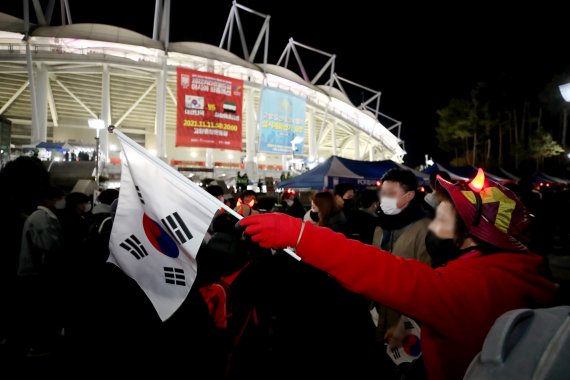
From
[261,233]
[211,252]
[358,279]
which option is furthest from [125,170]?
[358,279]

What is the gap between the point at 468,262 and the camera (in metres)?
1.31

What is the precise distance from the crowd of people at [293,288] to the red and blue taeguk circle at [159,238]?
1.13 feet

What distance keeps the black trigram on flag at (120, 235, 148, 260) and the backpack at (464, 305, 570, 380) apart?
182 cm

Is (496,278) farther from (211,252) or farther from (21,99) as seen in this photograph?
(21,99)

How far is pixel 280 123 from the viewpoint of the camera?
805 inches

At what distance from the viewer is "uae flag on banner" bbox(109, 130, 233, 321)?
5.77ft

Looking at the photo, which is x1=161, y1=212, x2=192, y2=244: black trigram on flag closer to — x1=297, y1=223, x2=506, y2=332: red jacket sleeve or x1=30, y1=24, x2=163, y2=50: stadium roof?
x1=297, y1=223, x2=506, y2=332: red jacket sleeve

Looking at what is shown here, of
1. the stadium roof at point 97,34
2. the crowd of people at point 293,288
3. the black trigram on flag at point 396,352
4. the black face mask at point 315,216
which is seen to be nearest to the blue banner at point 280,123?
the stadium roof at point 97,34

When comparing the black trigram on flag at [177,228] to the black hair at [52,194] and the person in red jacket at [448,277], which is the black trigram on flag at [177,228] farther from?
the black hair at [52,194]

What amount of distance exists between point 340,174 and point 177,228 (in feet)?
28.7

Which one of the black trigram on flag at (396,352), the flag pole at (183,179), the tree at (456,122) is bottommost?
the black trigram on flag at (396,352)

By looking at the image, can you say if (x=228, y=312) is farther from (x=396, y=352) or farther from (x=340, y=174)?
(x=340, y=174)

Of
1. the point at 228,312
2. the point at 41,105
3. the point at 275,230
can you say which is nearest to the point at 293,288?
the point at 228,312

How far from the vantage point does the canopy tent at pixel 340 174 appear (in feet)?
33.3
